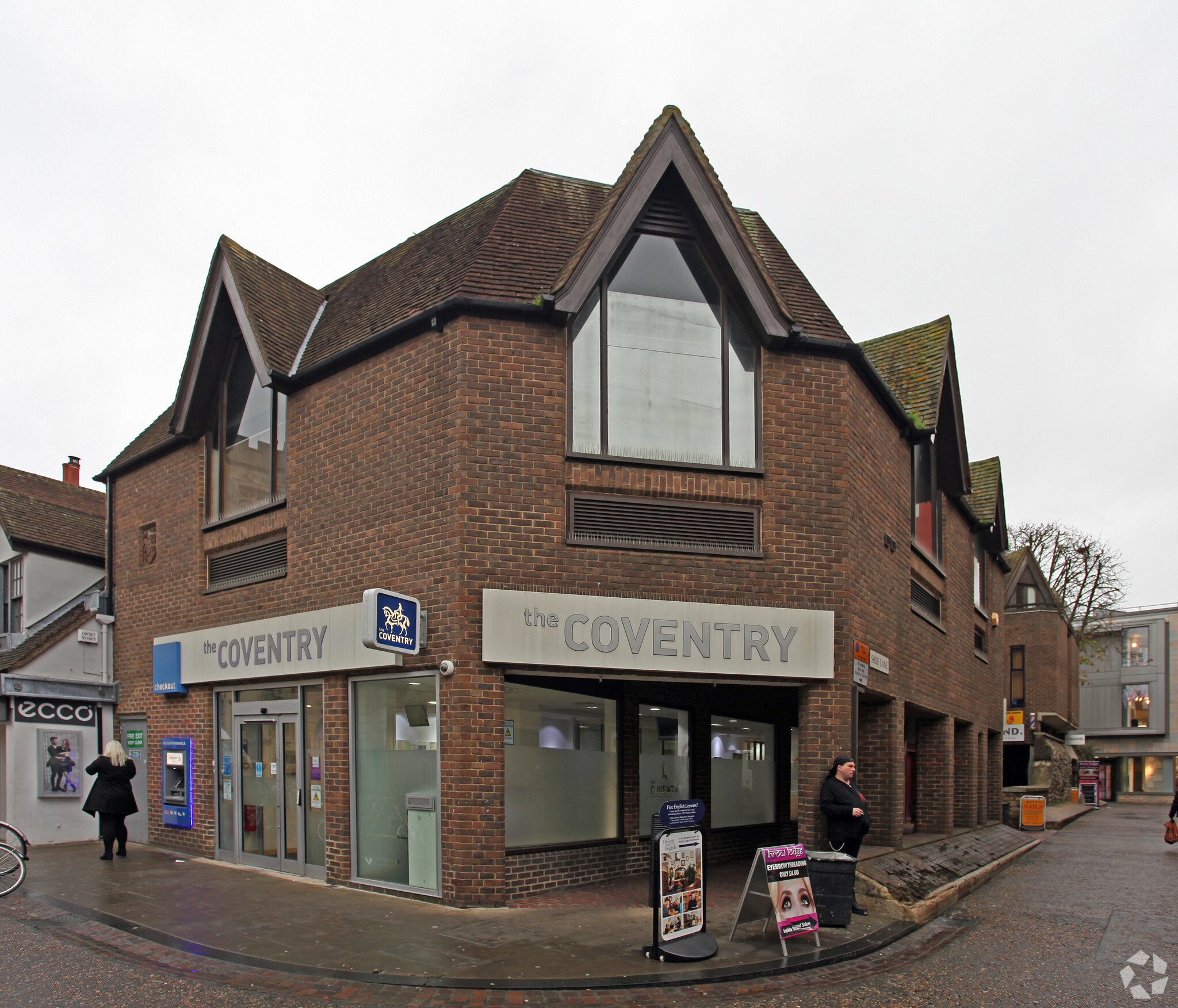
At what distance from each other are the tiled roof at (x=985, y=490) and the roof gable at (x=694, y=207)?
12061 millimetres

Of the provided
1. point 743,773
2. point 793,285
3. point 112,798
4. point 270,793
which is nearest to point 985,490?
point 743,773

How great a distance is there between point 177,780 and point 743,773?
889 cm

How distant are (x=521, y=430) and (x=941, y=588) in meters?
10.6

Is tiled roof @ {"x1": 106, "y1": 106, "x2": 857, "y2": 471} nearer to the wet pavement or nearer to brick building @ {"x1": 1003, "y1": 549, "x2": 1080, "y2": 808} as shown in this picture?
the wet pavement

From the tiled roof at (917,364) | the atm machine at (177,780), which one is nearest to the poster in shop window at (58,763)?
the atm machine at (177,780)

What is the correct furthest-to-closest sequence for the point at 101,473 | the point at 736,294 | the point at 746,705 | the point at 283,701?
the point at 101,473
the point at 746,705
the point at 283,701
the point at 736,294

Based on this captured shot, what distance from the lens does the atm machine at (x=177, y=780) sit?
14.8 meters

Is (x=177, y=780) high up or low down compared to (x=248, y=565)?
down

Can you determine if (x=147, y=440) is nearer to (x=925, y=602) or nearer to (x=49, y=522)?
(x=49, y=522)

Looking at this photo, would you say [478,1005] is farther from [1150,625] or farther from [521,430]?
[1150,625]

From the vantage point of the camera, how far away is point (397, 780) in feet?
37.4

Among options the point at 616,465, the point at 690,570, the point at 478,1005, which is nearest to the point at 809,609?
the point at 690,570

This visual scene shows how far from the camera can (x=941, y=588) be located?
18.3m

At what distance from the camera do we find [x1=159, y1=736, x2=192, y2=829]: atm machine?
14.8 meters
